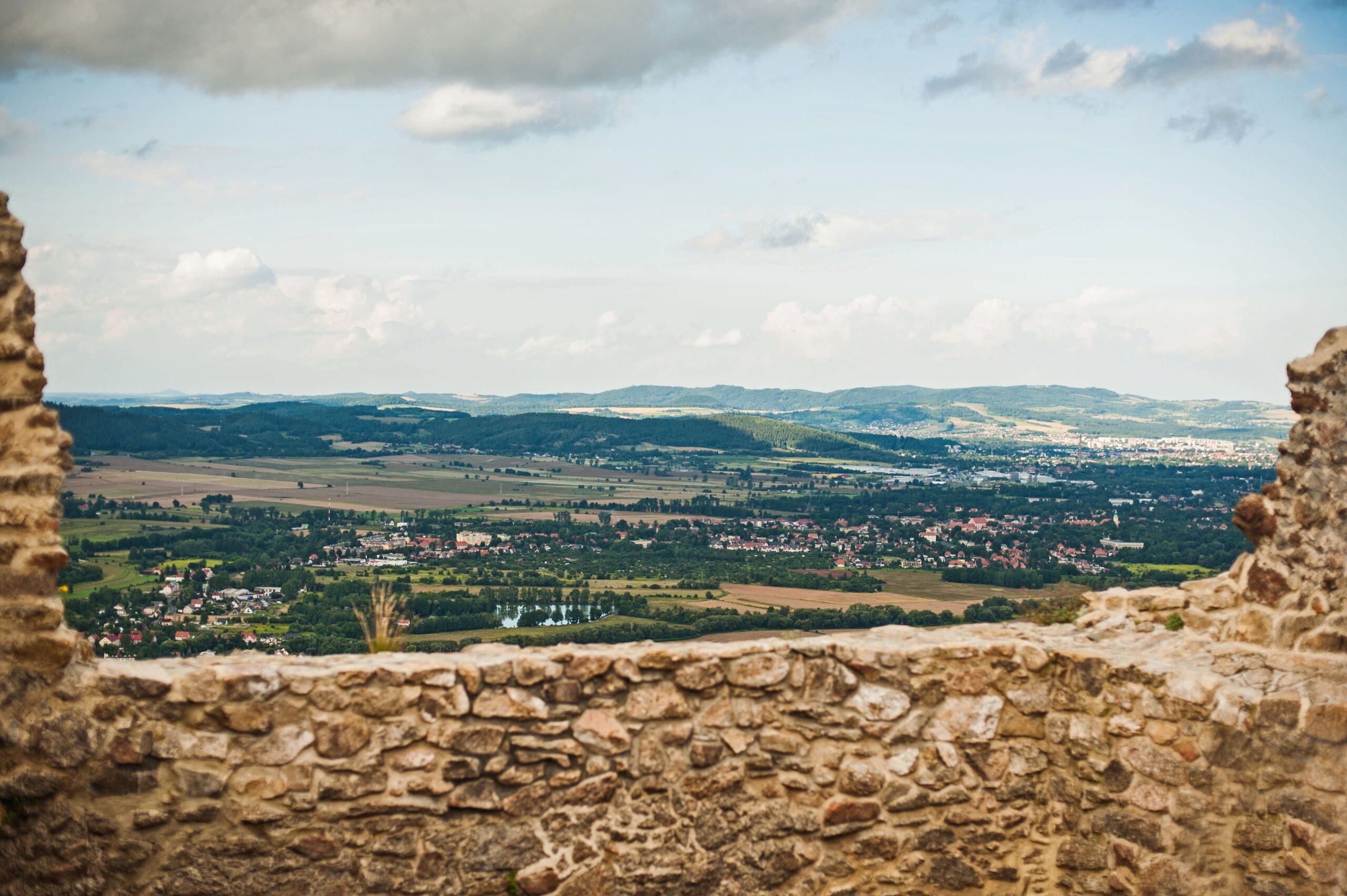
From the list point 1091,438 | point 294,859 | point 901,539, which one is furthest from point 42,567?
point 1091,438

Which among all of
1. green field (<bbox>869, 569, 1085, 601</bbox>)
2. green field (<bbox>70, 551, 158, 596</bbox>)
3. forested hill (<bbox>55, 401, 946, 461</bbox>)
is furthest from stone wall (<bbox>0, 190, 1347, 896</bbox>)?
forested hill (<bbox>55, 401, 946, 461</bbox>)

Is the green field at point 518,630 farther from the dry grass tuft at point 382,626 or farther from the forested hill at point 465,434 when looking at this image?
the forested hill at point 465,434

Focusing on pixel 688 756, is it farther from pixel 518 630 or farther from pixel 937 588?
pixel 937 588

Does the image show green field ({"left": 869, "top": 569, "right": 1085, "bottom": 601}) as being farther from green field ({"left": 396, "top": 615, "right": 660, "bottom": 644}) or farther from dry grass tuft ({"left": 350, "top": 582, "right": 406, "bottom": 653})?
dry grass tuft ({"left": 350, "top": 582, "right": 406, "bottom": 653})

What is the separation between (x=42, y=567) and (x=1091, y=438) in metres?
144

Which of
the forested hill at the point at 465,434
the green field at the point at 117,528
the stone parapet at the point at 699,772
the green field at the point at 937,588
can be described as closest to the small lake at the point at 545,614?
the green field at the point at 937,588

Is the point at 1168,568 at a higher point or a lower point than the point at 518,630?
higher

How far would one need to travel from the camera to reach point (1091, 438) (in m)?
137

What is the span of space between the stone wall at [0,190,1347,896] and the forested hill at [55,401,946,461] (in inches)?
3502

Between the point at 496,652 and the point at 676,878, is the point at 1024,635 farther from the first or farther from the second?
the point at 496,652

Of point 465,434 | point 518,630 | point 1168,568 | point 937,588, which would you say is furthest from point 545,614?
point 465,434

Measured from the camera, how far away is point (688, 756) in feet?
15.5

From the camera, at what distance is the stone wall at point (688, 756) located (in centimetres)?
427

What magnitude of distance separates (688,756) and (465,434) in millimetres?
127161
